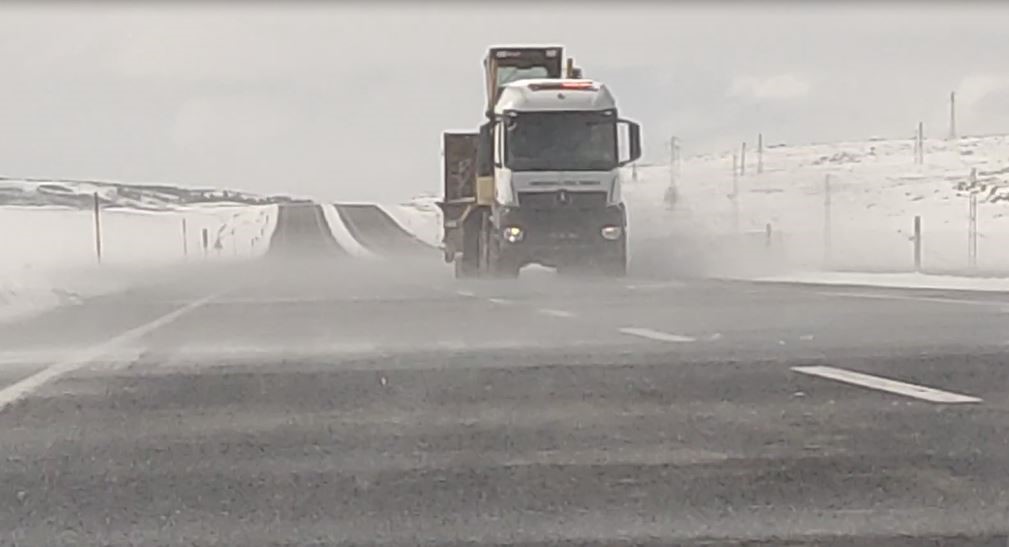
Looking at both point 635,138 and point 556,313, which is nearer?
point 556,313

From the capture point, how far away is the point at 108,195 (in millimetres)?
150750

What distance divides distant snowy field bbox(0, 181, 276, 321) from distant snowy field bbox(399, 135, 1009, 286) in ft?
38.0

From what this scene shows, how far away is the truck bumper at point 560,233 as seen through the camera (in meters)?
30.8

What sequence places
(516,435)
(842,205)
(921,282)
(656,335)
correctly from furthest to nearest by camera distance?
(842,205) < (921,282) < (656,335) < (516,435)

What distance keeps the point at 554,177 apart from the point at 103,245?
176 ft

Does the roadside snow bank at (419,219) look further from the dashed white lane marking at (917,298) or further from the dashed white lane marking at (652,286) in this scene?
the dashed white lane marking at (917,298)

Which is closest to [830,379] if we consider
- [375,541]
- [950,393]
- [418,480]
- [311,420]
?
[950,393]

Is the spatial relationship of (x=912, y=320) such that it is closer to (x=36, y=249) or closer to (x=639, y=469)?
(x=639, y=469)

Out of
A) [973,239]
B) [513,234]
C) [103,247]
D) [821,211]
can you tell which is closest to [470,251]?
[513,234]

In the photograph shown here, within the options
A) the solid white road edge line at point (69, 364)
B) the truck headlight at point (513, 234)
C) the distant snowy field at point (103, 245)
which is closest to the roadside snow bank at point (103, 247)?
the distant snowy field at point (103, 245)

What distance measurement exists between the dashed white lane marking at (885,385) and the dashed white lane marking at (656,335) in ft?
9.50

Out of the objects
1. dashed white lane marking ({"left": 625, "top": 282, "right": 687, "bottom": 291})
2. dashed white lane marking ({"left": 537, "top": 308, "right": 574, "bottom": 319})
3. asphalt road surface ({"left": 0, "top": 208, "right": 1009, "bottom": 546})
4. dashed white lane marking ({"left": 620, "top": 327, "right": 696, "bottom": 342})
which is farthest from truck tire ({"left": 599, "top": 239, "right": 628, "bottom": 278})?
dashed white lane marking ({"left": 620, "top": 327, "right": 696, "bottom": 342})

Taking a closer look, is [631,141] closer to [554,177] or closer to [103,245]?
[554,177]

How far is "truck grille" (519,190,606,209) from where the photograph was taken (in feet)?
100
